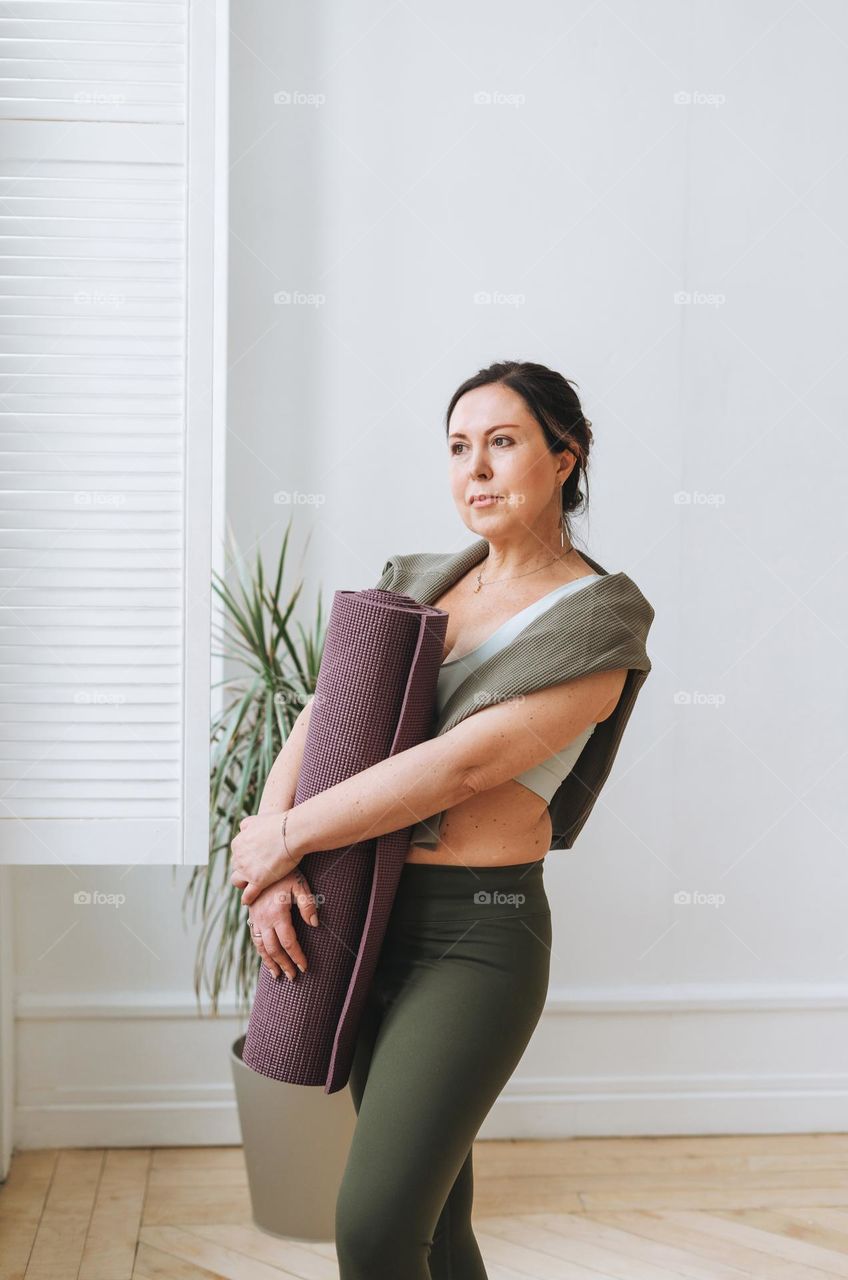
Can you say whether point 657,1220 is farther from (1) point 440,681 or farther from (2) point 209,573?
(2) point 209,573

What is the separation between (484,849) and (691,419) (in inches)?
60.4

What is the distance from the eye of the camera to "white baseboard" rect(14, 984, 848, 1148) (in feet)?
8.41

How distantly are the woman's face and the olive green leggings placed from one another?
18.5 inches

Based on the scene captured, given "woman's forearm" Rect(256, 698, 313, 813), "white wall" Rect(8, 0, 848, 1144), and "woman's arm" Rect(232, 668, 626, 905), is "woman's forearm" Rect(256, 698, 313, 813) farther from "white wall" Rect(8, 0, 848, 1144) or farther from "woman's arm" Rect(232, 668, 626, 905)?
"white wall" Rect(8, 0, 848, 1144)

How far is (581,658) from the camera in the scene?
1394 mm

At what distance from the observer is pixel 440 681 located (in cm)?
153

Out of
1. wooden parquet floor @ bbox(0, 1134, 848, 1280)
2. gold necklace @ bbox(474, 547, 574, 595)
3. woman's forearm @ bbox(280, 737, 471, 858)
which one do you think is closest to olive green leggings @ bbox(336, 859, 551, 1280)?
woman's forearm @ bbox(280, 737, 471, 858)

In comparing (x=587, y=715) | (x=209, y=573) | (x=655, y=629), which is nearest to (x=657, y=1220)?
(x=655, y=629)

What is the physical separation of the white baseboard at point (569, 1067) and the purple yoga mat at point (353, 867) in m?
1.19

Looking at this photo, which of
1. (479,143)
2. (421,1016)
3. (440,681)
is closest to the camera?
(421,1016)

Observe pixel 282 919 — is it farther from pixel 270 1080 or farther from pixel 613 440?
pixel 613 440

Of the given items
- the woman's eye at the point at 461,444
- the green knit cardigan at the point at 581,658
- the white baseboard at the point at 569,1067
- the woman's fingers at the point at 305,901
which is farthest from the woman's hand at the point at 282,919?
the white baseboard at the point at 569,1067

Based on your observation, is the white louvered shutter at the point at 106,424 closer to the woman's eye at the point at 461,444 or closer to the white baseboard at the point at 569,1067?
the woman's eye at the point at 461,444

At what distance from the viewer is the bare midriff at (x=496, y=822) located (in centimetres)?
146
